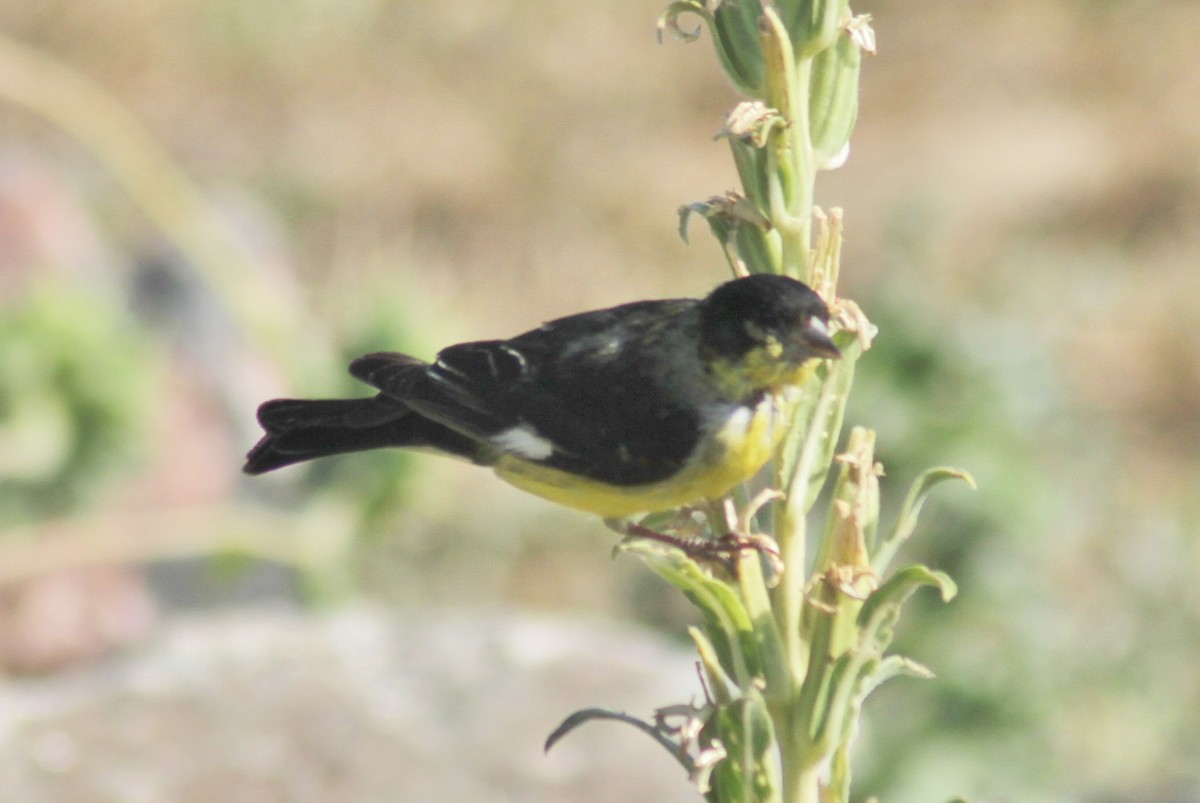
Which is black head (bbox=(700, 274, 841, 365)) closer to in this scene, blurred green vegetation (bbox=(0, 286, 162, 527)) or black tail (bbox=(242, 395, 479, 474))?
black tail (bbox=(242, 395, 479, 474))

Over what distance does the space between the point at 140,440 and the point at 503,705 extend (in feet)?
5.74

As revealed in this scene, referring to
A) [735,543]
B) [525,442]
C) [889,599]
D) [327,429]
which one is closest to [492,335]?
[525,442]

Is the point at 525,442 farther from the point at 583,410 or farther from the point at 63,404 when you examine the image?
the point at 63,404

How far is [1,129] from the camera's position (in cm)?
1100

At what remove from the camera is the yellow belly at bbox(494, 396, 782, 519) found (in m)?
2.36

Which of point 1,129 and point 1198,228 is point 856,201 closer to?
point 1198,228

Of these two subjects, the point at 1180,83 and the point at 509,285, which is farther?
the point at 1180,83

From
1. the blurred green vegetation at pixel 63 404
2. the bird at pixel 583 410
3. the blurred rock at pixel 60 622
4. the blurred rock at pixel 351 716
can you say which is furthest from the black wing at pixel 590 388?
the blurred rock at pixel 60 622

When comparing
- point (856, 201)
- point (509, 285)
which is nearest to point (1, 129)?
point (509, 285)

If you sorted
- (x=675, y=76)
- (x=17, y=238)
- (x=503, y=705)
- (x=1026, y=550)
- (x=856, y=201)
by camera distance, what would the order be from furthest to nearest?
(x=675, y=76)
(x=856, y=201)
(x=17, y=238)
(x=1026, y=550)
(x=503, y=705)

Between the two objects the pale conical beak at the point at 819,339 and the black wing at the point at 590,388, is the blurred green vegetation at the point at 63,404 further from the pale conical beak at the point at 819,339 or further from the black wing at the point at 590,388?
the pale conical beak at the point at 819,339

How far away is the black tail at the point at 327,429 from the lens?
2.49m

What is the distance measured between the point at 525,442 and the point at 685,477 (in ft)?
1.14

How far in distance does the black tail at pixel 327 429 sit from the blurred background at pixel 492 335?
1.84 meters
